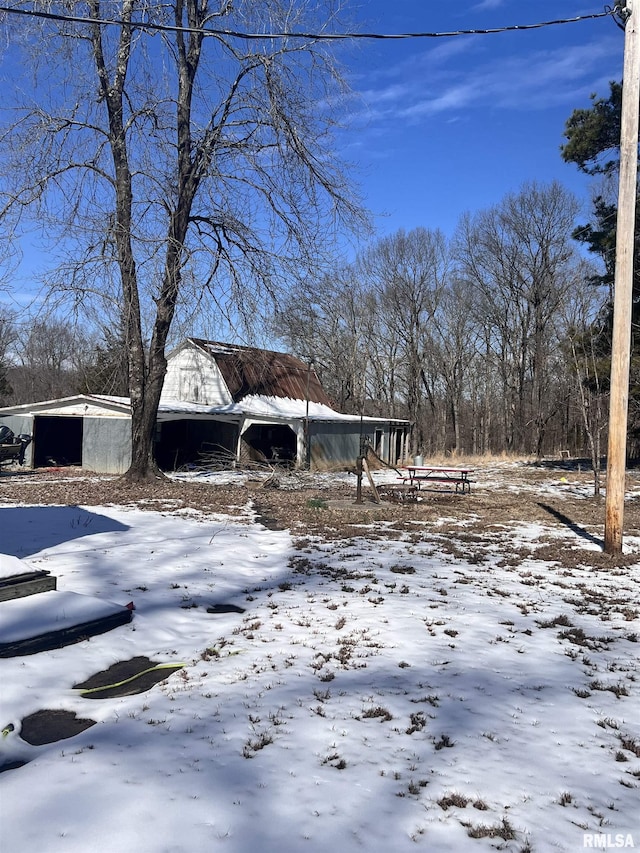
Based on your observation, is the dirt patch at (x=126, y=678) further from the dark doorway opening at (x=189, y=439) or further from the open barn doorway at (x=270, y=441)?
the open barn doorway at (x=270, y=441)

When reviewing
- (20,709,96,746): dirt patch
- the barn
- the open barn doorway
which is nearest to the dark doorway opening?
the barn

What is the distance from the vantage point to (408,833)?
2617 millimetres

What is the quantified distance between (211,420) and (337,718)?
21437mm

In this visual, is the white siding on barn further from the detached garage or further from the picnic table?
the picnic table

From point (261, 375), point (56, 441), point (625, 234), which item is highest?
point (625, 234)

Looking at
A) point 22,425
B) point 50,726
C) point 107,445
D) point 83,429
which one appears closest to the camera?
point 50,726

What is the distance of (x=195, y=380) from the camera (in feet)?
86.5

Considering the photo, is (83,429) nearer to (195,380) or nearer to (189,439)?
(195,380)

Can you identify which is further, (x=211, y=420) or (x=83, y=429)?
(x=211, y=420)

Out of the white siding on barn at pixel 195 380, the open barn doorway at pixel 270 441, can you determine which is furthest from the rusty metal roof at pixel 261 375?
the open barn doorway at pixel 270 441

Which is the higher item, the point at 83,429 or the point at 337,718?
the point at 83,429

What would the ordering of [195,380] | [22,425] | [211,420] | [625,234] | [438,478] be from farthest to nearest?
[195,380]
[211,420]
[22,425]
[438,478]
[625,234]

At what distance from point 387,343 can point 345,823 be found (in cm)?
4275

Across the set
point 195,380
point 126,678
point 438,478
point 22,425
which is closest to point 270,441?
point 195,380
